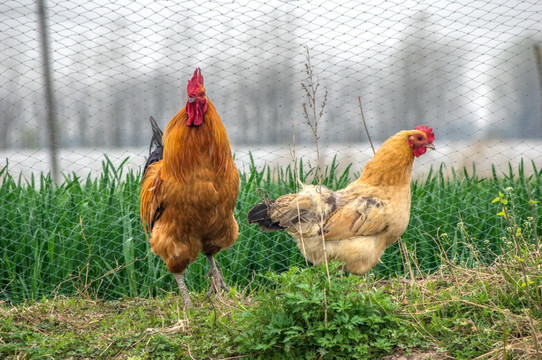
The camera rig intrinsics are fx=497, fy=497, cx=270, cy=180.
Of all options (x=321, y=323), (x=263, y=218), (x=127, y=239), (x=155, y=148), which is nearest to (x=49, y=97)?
(x=155, y=148)

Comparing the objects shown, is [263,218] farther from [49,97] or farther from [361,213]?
[49,97]

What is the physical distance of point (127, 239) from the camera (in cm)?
464

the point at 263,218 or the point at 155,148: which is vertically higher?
the point at 155,148

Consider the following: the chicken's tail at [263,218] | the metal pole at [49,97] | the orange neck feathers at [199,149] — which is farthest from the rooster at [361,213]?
the metal pole at [49,97]

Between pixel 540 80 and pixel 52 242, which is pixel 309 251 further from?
pixel 540 80

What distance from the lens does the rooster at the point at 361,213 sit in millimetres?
3559

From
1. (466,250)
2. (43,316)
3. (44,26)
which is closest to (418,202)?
(466,250)

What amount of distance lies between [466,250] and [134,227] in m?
3.17

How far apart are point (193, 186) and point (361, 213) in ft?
3.99

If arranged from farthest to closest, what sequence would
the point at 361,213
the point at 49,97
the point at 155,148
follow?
the point at 49,97, the point at 155,148, the point at 361,213

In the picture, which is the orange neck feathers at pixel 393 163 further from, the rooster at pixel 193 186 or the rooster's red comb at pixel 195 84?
the rooster's red comb at pixel 195 84

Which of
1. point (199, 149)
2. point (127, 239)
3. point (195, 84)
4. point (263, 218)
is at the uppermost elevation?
point (195, 84)

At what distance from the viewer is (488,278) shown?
3.03 metres

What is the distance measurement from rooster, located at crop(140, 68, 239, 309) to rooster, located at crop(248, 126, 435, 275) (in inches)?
14.1
